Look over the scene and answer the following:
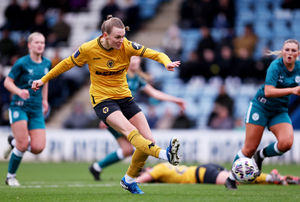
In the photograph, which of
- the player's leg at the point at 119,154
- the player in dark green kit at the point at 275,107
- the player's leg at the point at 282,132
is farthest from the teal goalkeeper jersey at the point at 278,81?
the player's leg at the point at 119,154

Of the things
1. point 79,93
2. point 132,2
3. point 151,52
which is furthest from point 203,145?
point 151,52

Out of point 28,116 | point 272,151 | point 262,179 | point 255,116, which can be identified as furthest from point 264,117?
point 28,116

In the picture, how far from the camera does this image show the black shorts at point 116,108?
8.07 meters

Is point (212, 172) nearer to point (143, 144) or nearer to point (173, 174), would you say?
point (173, 174)

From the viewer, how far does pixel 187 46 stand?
66.4 ft

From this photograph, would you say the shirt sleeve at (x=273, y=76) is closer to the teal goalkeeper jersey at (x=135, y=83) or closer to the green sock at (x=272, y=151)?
the green sock at (x=272, y=151)

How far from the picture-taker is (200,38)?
787 inches

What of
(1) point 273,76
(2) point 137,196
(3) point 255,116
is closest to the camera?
(2) point 137,196

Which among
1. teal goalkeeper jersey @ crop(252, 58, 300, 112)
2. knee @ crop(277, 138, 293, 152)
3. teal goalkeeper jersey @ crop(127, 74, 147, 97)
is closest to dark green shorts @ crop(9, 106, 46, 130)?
teal goalkeeper jersey @ crop(127, 74, 147, 97)

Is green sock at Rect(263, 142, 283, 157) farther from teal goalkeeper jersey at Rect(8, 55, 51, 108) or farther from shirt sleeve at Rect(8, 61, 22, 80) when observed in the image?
shirt sleeve at Rect(8, 61, 22, 80)

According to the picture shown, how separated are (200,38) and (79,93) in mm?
4818

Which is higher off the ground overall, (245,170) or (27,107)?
(27,107)

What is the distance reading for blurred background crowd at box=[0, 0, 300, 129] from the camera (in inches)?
703

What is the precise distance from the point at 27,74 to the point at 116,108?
2.93m
